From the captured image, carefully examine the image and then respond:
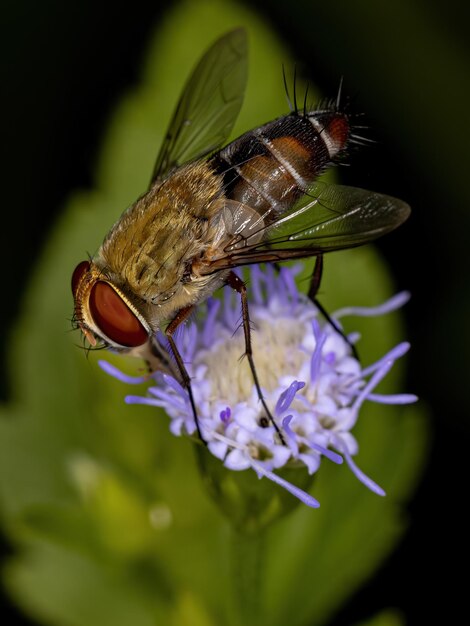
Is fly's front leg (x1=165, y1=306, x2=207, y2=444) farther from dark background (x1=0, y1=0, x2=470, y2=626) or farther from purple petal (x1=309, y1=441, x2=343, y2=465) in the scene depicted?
dark background (x1=0, y1=0, x2=470, y2=626)

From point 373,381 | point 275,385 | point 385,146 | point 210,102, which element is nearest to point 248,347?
point 275,385

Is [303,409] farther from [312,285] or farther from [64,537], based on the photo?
[64,537]

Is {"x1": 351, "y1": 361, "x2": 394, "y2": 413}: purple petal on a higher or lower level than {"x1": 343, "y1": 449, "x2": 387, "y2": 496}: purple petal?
higher

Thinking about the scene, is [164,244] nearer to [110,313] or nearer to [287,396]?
[110,313]

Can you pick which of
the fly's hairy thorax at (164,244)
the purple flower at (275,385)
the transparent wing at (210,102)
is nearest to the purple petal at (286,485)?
the purple flower at (275,385)

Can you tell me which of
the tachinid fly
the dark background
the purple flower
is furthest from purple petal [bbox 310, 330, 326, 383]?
the dark background
